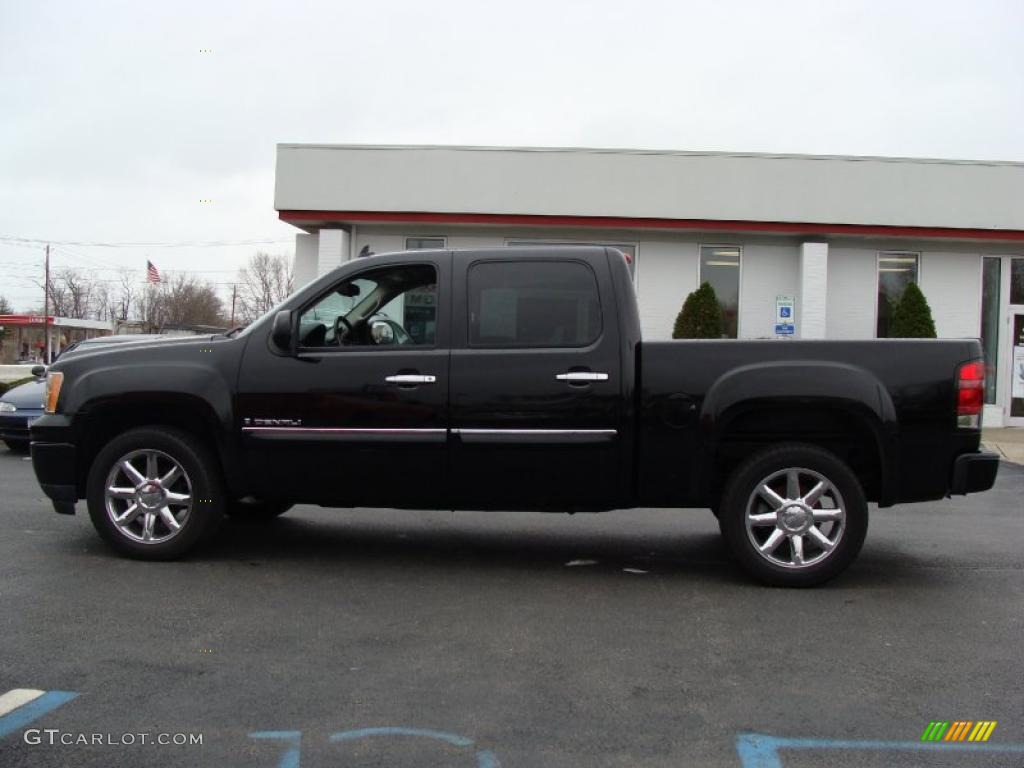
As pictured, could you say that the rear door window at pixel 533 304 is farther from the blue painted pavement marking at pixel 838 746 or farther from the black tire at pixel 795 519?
the blue painted pavement marking at pixel 838 746

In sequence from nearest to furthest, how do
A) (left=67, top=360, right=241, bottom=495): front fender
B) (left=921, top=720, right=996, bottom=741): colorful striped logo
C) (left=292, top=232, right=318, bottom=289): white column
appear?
(left=921, top=720, right=996, bottom=741): colorful striped logo, (left=67, top=360, right=241, bottom=495): front fender, (left=292, top=232, right=318, bottom=289): white column

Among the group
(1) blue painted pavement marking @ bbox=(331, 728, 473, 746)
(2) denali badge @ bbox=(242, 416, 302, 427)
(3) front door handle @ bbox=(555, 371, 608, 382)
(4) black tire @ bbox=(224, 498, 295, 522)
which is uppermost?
(3) front door handle @ bbox=(555, 371, 608, 382)

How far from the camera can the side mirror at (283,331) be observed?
5.43m

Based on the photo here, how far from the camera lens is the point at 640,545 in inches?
262

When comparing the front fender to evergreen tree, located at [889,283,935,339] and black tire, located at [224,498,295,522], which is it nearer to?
black tire, located at [224,498,295,522]

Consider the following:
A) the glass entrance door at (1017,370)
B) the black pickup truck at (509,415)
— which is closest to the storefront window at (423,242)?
the glass entrance door at (1017,370)

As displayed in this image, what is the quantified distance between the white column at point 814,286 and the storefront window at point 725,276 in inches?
48.5

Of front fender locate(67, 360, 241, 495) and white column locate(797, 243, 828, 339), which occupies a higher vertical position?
white column locate(797, 243, 828, 339)

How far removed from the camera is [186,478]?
18.5 feet

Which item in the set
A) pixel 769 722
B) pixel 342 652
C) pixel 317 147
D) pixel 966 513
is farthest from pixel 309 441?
pixel 317 147

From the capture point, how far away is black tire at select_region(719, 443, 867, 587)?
203 inches

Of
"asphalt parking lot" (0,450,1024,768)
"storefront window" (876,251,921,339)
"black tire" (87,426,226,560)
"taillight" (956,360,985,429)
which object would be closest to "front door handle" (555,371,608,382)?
"asphalt parking lot" (0,450,1024,768)

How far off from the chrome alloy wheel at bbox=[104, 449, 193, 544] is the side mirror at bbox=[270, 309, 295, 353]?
1.04 metres

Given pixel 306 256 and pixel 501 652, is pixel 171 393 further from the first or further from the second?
pixel 306 256
